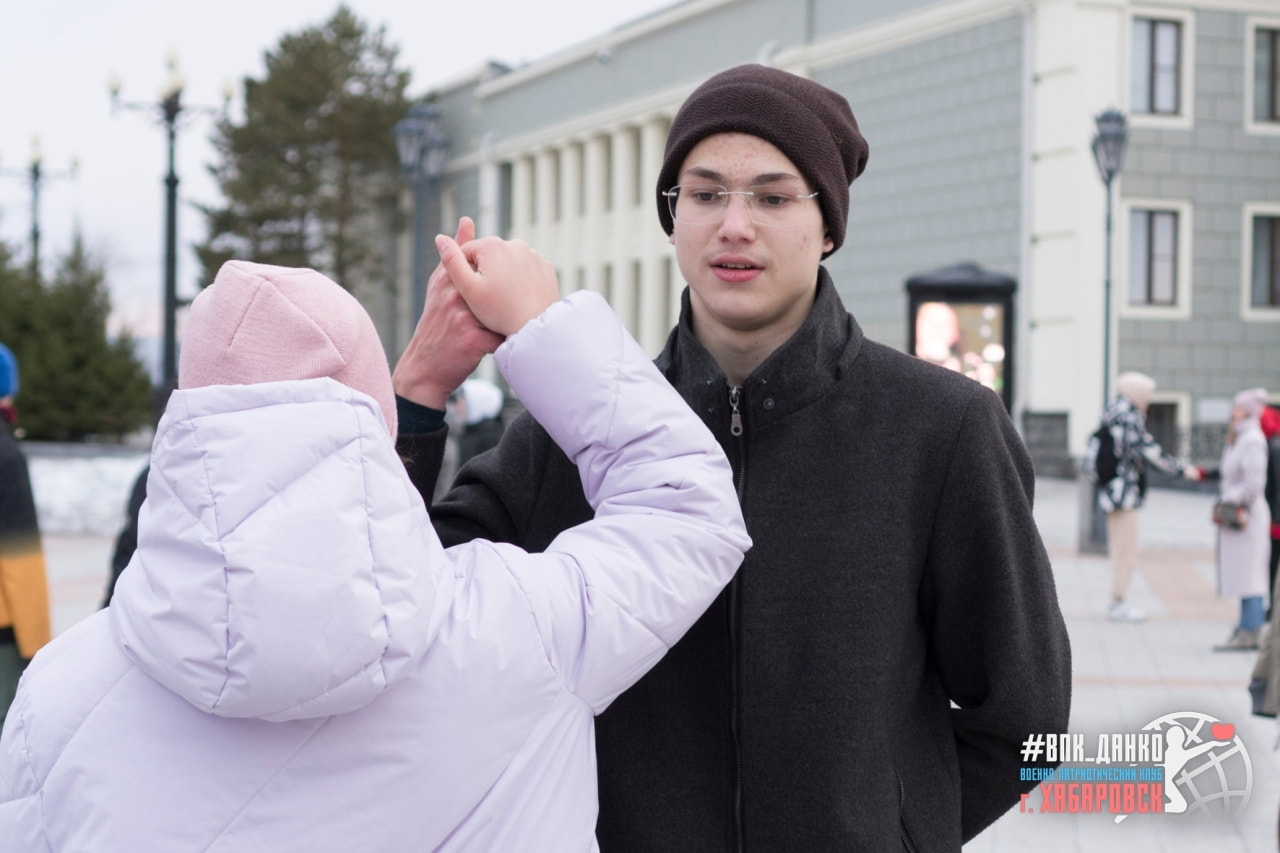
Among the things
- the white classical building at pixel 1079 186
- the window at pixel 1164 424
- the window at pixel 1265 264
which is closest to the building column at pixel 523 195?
the white classical building at pixel 1079 186

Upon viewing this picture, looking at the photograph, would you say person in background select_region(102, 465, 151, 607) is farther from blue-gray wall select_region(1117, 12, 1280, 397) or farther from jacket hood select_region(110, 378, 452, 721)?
blue-gray wall select_region(1117, 12, 1280, 397)

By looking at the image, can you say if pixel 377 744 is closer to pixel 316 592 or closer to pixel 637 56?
pixel 316 592

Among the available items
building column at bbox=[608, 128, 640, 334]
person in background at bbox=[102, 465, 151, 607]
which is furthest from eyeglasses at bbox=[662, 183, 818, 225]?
building column at bbox=[608, 128, 640, 334]

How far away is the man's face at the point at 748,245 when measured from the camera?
2.08 meters

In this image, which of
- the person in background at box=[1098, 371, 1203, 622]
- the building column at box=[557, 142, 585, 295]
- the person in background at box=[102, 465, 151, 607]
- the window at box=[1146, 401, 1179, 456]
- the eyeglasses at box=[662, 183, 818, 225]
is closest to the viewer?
the eyeglasses at box=[662, 183, 818, 225]

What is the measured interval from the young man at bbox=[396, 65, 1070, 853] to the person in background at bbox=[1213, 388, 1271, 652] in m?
8.11

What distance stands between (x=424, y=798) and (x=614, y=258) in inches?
1389

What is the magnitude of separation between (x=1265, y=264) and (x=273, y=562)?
81.4ft

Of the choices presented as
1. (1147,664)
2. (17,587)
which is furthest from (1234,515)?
(17,587)

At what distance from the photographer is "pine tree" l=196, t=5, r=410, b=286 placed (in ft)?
140

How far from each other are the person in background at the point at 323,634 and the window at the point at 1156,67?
23.2 metres

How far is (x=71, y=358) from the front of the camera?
2552 cm

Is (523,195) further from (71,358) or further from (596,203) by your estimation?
(71,358)

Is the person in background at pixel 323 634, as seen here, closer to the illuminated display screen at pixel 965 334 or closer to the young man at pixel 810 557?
the young man at pixel 810 557
